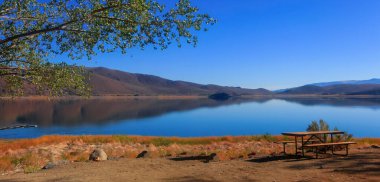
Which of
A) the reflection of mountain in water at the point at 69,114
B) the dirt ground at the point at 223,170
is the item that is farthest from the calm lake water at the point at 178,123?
the dirt ground at the point at 223,170

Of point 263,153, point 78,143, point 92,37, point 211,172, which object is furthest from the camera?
point 78,143

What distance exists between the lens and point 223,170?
13.6 metres

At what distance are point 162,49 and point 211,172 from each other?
477cm

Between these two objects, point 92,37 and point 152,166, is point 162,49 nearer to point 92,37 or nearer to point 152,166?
point 92,37

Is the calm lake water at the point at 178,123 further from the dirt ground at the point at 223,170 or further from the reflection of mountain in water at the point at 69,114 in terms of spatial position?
the dirt ground at the point at 223,170

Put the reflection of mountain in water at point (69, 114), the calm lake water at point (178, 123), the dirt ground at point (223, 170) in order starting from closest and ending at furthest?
1. the dirt ground at point (223, 170)
2. the calm lake water at point (178, 123)
3. the reflection of mountain in water at point (69, 114)

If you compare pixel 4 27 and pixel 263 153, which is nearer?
pixel 4 27

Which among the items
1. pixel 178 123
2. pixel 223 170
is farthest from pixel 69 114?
pixel 223 170

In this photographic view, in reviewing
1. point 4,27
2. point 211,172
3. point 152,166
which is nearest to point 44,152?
point 152,166

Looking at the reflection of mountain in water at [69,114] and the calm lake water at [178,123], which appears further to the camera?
the reflection of mountain in water at [69,114]

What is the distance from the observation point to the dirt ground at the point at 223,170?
12.0m

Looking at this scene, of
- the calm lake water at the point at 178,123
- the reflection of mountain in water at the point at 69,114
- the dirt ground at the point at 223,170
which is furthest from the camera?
the reflection of mountain in water at the point at 69,114

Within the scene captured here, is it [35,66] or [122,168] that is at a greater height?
[35,66]

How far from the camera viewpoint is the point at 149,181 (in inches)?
474
